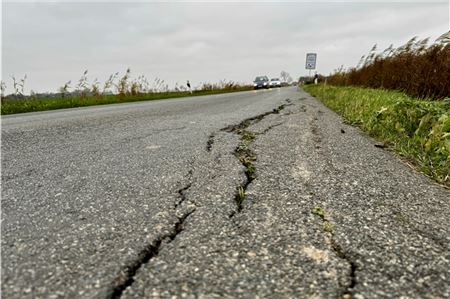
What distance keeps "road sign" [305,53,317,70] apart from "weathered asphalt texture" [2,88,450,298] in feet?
71.9

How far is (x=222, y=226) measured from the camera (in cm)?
140

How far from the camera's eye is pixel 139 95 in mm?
15398

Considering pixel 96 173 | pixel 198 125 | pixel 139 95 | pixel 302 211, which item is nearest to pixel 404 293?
pixel 302 211

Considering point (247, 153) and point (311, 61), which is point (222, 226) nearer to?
point (247, 153)

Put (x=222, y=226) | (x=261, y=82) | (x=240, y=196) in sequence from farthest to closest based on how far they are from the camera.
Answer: (x=261, y=82) < (x=240, y=196) < (x=222, y=226)

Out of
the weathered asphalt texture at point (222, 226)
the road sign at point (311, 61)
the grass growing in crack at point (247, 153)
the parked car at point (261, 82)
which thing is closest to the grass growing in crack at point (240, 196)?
the weathered asphalt texture at point (222, 226)

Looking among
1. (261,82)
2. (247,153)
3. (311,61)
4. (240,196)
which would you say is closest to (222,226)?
(240,196)

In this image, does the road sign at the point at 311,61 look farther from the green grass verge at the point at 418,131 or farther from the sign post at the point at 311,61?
the green grass verge at the point at 418,131

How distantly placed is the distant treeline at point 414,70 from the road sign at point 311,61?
46.2 ft

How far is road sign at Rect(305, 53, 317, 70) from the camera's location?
2322 centimetres

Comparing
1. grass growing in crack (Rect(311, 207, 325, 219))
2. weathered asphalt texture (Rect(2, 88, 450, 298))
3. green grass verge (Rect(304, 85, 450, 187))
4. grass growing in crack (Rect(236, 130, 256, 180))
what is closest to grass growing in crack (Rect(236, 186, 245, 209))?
weathered asphalt texture (Rect(2, 88, 450, 298))

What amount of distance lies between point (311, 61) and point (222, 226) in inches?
943

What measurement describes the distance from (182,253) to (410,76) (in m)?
6.94

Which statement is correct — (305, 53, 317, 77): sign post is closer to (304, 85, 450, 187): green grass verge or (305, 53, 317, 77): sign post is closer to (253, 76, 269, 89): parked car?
(253, 76, 269, 89): parked car
